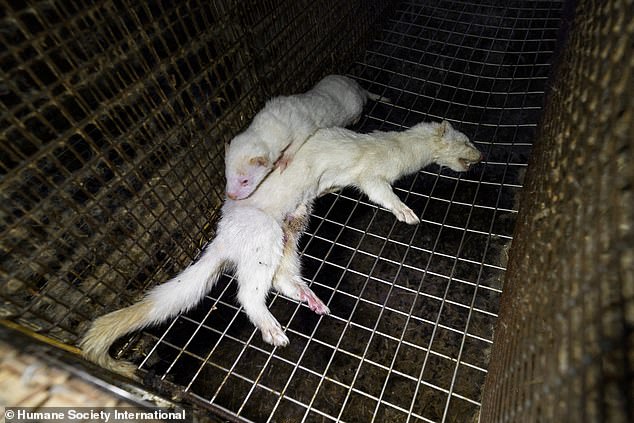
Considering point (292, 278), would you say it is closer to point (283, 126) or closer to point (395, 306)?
point (395, 306)

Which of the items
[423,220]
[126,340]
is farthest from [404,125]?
[126,340]

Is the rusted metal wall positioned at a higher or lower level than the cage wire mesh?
higher

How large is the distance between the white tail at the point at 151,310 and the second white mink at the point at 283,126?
1.16ft

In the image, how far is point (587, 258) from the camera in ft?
1.35

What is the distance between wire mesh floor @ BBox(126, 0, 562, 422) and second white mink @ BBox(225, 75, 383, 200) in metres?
0.27

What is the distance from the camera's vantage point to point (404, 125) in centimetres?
219

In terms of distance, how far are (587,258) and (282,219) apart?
1.34 metres

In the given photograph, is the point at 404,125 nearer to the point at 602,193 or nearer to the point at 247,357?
the point at 247,357

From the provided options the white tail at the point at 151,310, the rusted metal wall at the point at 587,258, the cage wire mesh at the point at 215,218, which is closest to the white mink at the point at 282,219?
the white tail at the point at 151,310

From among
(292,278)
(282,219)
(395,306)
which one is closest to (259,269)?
(292,278)

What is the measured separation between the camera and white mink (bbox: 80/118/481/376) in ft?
4.42

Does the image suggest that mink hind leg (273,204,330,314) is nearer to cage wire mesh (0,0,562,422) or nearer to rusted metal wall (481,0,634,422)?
cage wire mesh (0,0,562,422)

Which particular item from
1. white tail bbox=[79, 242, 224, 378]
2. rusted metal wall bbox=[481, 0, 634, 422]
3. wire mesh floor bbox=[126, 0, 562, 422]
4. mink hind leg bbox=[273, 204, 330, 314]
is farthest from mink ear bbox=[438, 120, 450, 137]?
white tail bbox=[79, 242, 224, 378]

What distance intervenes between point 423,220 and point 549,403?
4.50ft
